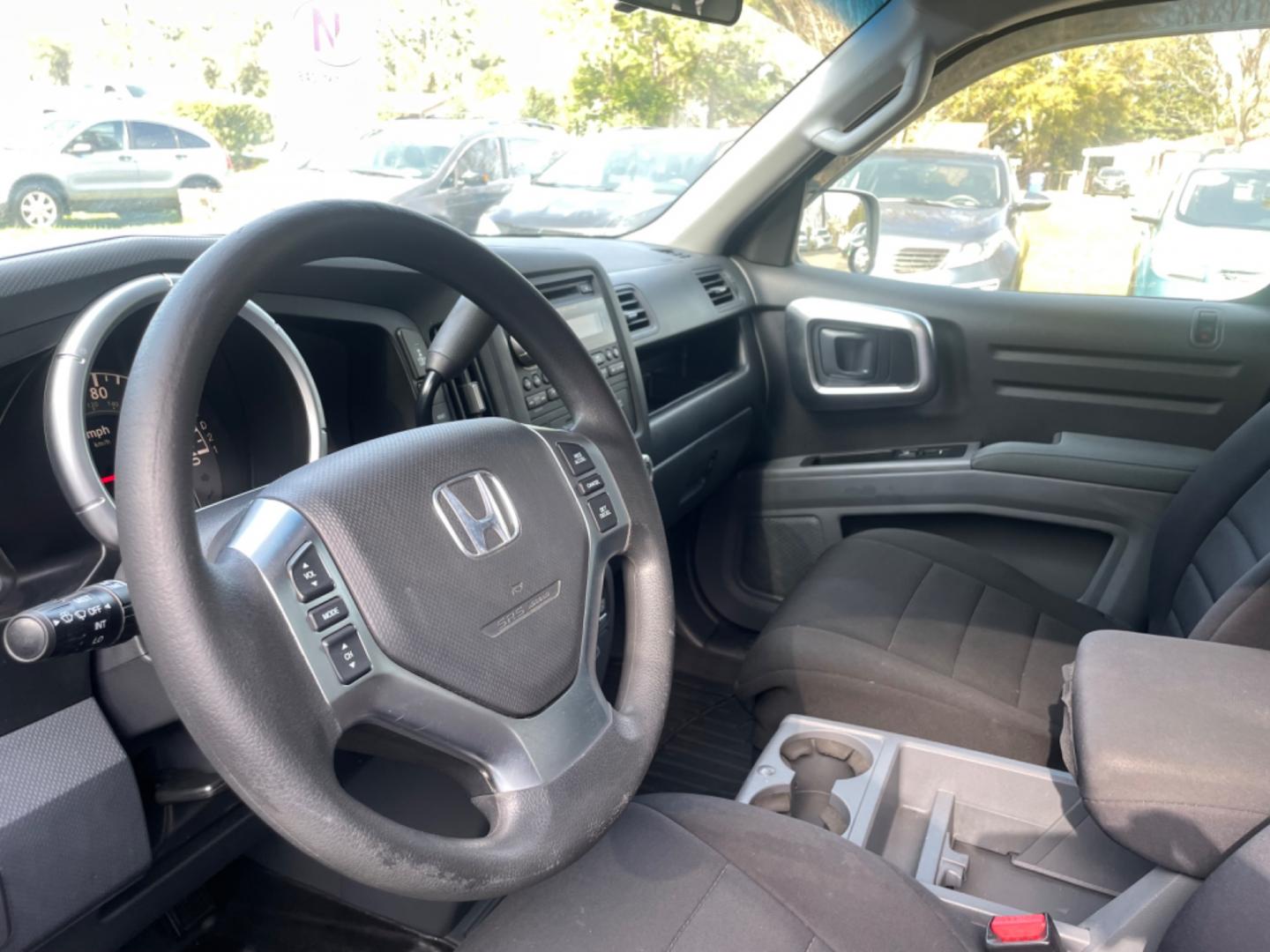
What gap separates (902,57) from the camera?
7.59 ft

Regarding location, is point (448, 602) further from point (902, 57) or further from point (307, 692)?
point (902, 57)

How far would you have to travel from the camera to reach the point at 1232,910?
997mm

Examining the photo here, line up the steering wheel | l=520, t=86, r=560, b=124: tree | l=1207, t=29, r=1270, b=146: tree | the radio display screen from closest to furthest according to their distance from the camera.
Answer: the steering wheel
the radio display screen
l=1207, t=29, r=1270, b=146: tree
l=520, t=86, r=560, b=124: tree

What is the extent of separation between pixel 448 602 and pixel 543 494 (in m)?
0.18

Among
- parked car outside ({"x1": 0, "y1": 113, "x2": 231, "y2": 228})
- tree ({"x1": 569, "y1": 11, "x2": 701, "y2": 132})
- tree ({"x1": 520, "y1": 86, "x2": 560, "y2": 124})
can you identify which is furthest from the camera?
tree ({"x1": 520, "y1": 86, "x2": 560, "y2": 124})

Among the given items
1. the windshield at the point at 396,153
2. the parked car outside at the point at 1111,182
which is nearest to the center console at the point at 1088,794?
the parked car outside at the point at 1111,182

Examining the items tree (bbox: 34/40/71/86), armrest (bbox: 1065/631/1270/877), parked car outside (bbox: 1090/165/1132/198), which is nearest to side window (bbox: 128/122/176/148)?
tree (bbox: 34/40/71/86)

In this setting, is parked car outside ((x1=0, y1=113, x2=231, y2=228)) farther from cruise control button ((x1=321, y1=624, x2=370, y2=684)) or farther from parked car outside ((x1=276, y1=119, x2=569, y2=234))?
cruise control button ((x1=321, y1=624, x2=370, y2=684))

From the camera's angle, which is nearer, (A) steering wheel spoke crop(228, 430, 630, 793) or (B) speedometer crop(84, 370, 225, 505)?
(A) steering wheel spoke crop(228, 430, 630, 793)

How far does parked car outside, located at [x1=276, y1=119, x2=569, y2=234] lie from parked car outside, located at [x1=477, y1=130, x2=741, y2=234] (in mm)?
83

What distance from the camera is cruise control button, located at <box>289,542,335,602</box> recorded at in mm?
856

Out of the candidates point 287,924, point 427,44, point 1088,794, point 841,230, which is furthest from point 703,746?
point 427,44

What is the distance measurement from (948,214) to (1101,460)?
2.32 feet

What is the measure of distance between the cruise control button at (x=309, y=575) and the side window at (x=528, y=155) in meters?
1.89
